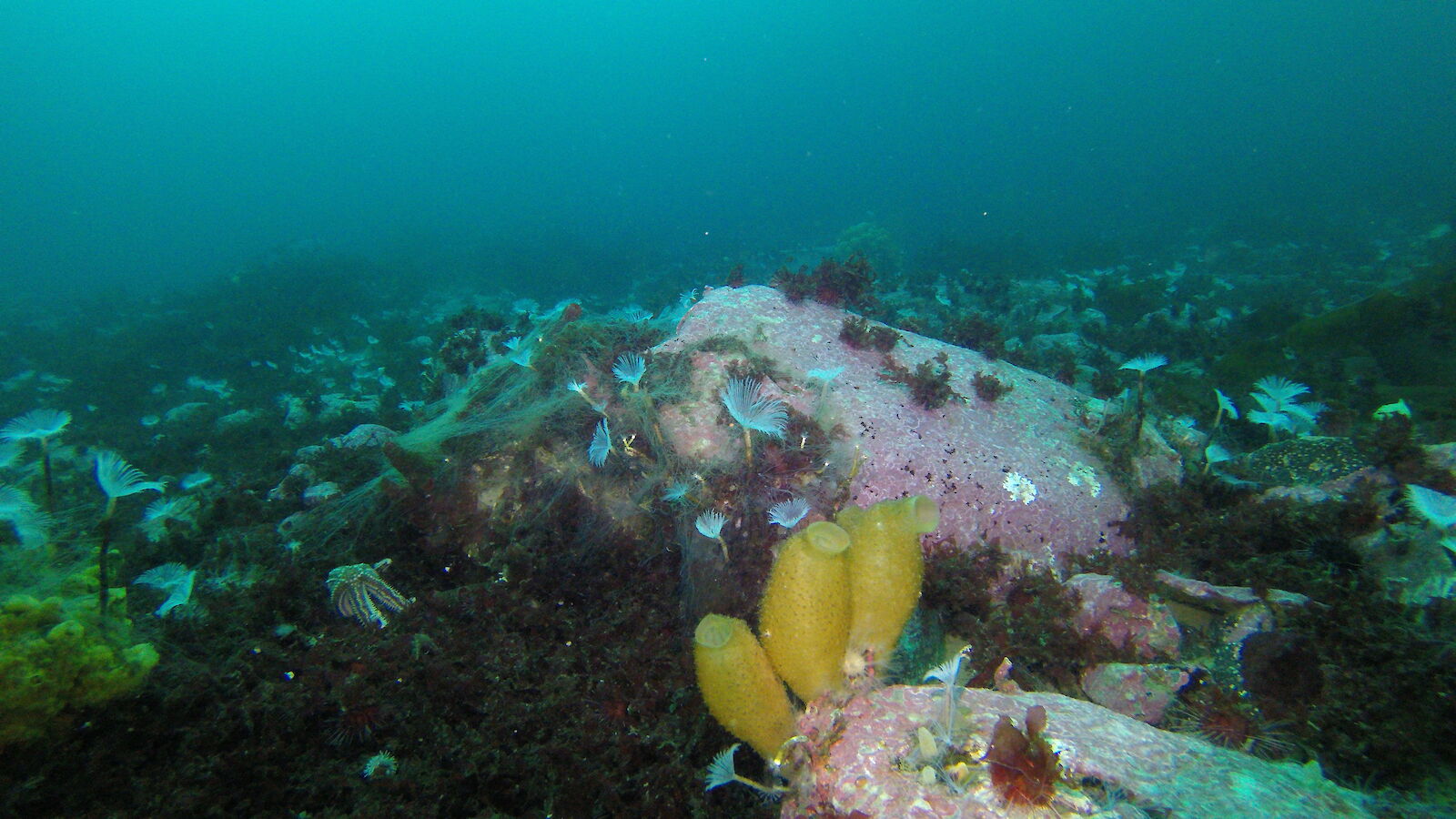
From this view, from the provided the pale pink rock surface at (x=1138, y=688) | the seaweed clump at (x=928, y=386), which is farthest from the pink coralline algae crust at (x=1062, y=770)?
the seaweed clump at (x=928, y=386)

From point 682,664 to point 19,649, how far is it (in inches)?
112

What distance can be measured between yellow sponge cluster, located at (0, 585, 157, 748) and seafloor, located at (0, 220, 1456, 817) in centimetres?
1

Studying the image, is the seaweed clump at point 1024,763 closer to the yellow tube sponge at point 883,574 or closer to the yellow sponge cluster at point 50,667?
the yellow tube sponge at point 883,574

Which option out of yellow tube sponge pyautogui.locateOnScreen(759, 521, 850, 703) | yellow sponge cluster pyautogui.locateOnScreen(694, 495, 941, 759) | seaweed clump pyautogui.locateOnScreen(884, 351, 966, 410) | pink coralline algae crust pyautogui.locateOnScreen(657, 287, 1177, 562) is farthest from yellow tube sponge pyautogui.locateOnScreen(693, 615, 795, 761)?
seaweed clump pyautogui.locateOnScreen(884, 351, 966, 410)

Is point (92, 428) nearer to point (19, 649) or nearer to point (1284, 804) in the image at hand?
point (19, 649)

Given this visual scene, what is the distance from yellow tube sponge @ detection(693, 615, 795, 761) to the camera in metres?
2.49

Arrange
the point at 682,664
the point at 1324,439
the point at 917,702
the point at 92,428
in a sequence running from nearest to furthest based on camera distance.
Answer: the point at 917,702
the point at 682,664
the point at 1324,439
the point at 92,428

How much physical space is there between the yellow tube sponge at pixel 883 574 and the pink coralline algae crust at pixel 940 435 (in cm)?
214

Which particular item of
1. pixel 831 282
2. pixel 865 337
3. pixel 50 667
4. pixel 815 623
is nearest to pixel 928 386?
pixel 865 337

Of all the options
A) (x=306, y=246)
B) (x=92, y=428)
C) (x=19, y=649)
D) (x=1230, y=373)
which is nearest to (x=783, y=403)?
(x=19, y=649)

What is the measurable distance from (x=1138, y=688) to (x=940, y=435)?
8.79ft

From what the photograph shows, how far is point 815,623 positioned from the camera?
2549mm

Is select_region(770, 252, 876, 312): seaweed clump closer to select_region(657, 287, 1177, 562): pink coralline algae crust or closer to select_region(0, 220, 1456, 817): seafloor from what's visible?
select_region(0, 220, 1456, 817): seafloor

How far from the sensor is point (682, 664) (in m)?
3.30
